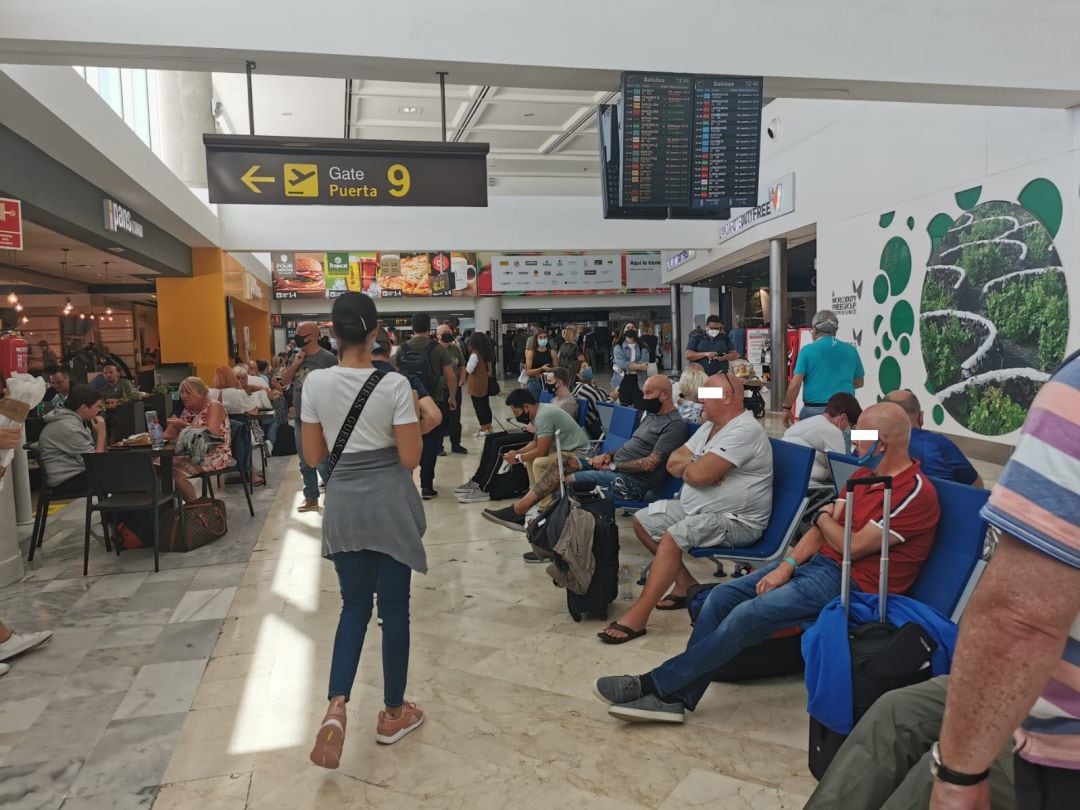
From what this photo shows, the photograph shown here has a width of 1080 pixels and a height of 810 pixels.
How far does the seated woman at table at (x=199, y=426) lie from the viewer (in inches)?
220

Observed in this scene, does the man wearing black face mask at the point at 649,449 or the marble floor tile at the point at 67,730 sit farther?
the man wearing black face mask at the point at 649,449

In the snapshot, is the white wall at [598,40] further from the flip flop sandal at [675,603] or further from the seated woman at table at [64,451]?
the flip flop sandal at [675,603]

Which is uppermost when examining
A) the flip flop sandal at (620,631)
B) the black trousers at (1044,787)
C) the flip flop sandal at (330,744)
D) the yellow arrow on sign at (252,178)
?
the yellow arrow on sign at (252,178)

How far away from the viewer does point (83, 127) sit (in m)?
5.39

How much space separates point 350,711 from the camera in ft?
9.41

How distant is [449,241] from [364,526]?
32.8 ft

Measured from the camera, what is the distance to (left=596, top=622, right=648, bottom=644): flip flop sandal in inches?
132

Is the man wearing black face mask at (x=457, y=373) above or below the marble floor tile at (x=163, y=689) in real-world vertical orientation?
above

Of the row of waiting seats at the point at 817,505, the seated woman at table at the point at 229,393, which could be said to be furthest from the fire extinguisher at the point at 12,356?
the row of waiting seats at the point at 817,505

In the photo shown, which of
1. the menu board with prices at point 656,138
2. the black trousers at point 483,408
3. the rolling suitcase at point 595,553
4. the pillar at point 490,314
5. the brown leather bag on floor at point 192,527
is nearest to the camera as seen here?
the rolling suitcase at point 595,553

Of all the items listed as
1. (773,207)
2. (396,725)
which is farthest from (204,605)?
→ (773,207)

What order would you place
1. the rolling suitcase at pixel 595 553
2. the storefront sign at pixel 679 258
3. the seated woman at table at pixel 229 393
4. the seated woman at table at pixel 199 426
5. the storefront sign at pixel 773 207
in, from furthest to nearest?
the storefront sign at pixel 679 258 < the storefront sign at pixel 773 207 < the seated woman at table at pixel 229 393 < the seated woman at table at pixel 199 426 < the rolling suitcase at pixel 595 553

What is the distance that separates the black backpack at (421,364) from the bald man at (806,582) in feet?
13.9

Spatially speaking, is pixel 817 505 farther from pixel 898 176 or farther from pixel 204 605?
pixel 898 176
